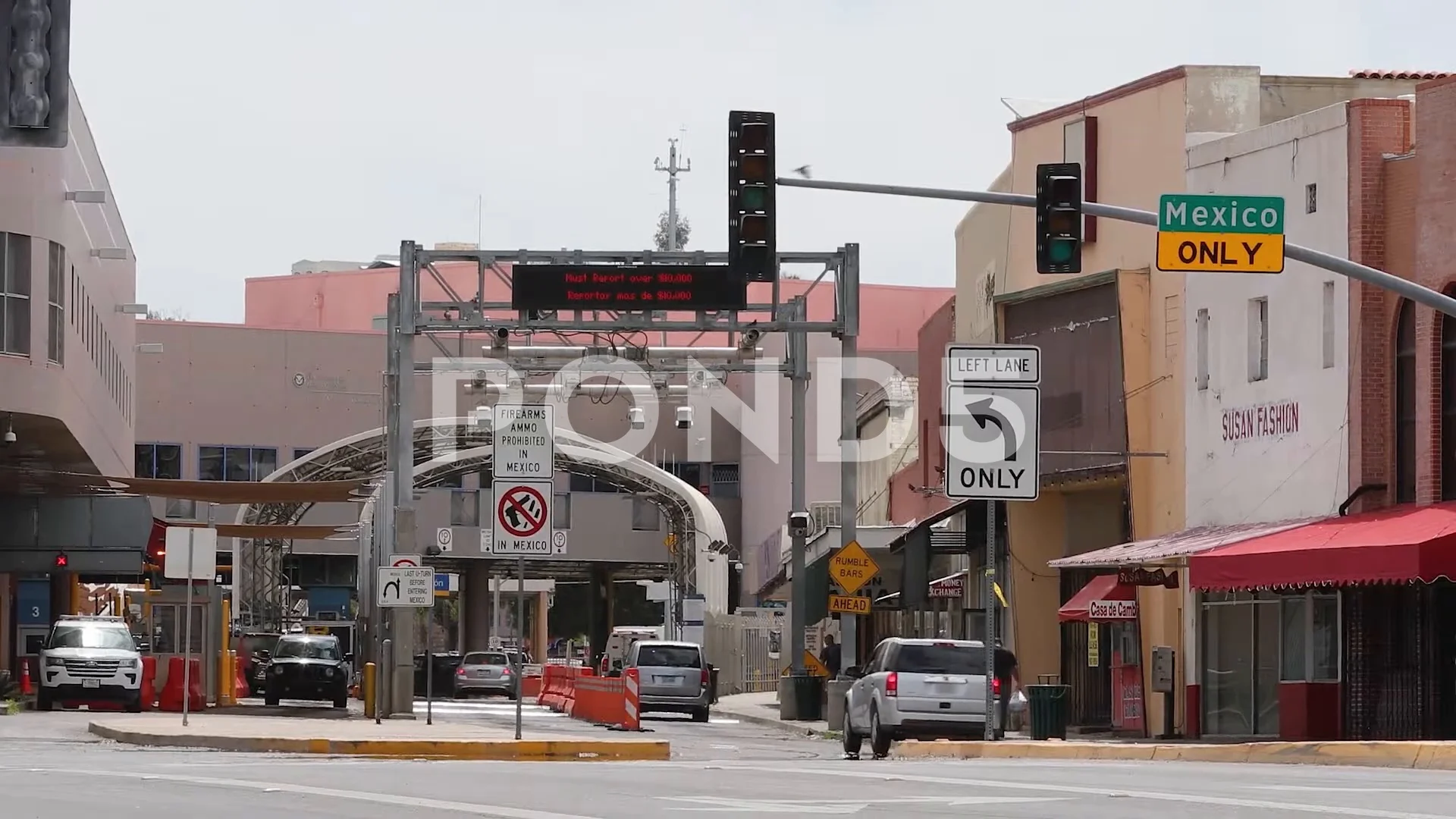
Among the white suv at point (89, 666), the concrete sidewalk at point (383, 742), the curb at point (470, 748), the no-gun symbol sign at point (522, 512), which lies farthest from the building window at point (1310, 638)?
the white suv at point (89, 666)

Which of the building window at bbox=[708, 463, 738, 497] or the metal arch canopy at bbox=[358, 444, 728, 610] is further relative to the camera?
the building window at bbox=[708, 463, 738, 497]

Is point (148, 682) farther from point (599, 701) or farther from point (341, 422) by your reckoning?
point (341, 422)

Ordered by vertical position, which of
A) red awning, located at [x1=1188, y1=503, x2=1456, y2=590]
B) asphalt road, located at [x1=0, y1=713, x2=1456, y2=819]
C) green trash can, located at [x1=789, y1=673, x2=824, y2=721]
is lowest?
green trash can, located at [x1=789, y1=673, x2=824, y2=721]

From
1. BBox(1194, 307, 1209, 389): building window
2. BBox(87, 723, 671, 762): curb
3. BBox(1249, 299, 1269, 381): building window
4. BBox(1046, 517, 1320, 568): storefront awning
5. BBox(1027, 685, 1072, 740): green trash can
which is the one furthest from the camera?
BBox(1194, 307, 1209, 389): building window

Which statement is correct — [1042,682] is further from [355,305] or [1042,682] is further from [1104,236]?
[355,305]

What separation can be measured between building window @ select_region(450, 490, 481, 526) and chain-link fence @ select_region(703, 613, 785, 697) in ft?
65.0

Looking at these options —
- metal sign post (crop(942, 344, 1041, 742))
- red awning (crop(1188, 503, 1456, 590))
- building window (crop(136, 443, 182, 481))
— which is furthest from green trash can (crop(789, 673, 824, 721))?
building window (crop(136, 443, 182, 481))

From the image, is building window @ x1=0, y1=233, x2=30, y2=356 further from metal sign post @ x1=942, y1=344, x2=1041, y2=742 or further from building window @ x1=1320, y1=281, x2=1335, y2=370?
metal sign post @ x1=942, y1=344, x2=1041, y2=742

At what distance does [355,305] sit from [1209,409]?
6060 centimetres

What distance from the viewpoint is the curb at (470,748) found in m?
25.9

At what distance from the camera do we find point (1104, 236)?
3847 centimetres

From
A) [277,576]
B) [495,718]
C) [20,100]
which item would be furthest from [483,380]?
[20,100]

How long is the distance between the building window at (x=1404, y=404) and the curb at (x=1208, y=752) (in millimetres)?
6104

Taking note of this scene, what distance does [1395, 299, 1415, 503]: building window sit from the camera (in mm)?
30234
